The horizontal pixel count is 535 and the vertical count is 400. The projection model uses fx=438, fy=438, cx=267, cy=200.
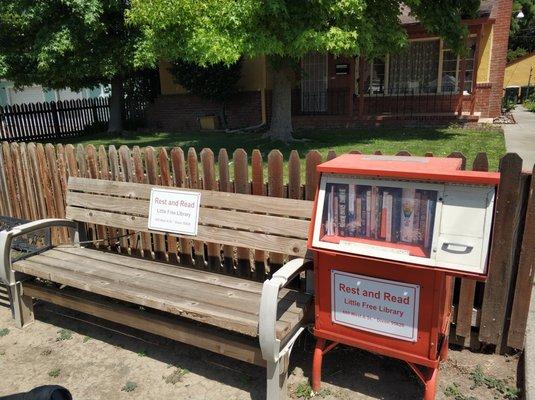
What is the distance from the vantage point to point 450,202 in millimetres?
2209

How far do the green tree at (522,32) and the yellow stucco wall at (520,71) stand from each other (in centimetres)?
263

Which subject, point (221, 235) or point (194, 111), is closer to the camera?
point (221, 235)

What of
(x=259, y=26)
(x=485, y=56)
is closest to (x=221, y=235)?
(x=259, y=26)

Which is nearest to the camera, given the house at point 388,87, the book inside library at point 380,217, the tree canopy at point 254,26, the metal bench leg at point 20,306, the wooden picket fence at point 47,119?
the book inside library at point 380,217

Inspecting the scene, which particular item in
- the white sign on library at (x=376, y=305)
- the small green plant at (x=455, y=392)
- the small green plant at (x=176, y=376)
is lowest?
the small green plant at (x=176, y=376)

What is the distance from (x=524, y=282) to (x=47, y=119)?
59.5 ft

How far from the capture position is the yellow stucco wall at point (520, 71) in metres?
34.1

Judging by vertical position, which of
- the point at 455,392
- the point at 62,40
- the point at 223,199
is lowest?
the point at 455,392

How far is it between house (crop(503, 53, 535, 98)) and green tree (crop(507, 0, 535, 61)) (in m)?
2.62

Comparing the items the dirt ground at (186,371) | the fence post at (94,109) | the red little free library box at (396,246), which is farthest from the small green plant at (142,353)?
the fence post at (94,109)

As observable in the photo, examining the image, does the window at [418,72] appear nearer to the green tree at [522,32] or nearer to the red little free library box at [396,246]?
the red little free library box at [396,246]

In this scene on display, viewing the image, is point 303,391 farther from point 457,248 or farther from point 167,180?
point 167,180

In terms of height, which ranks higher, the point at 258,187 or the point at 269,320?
the point at 258,187

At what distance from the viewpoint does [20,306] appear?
3781 millimetres
